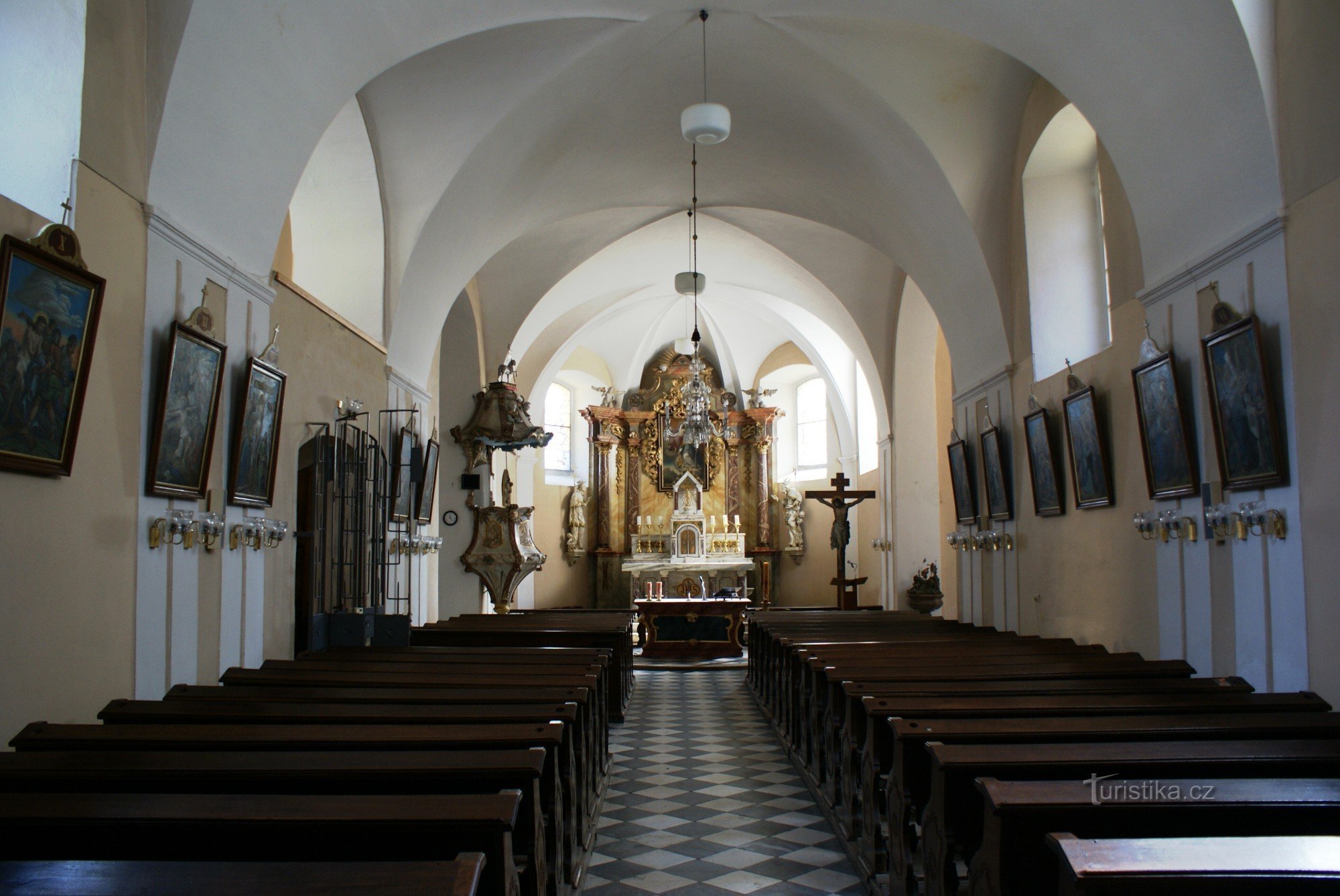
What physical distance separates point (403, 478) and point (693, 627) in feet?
18.9

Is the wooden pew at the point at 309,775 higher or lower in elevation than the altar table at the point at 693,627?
higher

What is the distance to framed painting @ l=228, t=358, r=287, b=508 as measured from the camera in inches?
220

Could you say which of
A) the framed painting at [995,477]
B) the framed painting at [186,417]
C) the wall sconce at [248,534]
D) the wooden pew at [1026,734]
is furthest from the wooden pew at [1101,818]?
the framed painting at [995,477]

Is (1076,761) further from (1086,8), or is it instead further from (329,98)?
(329,98)

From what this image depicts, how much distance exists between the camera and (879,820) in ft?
13.9

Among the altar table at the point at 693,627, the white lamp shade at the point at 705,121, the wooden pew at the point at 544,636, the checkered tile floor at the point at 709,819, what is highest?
the white lamp shade at the point at 705,121

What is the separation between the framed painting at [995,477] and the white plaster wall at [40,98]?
7064 millimetres

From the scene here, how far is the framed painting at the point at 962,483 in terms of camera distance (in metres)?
9.39

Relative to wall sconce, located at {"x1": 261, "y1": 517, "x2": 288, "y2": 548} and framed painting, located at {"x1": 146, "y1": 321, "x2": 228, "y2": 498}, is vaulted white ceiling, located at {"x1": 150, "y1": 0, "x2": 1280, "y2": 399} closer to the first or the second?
framed painting, located at {"x1": 146, "y1": 321, "x2": 228, "y2": 498}

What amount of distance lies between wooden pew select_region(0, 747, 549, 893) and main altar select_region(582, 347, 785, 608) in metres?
15.7

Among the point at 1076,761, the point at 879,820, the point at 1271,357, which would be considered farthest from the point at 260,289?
the point at 1271,357

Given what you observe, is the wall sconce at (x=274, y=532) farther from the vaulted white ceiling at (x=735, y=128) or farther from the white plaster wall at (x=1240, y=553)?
the white plaster wall at (x=1240, y=553)

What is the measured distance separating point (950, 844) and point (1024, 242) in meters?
6.11

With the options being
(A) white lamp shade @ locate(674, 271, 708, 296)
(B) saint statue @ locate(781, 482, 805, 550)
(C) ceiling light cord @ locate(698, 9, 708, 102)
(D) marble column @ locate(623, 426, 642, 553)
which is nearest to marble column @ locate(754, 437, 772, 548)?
(B) saint statue @ locate(781, 482, 805, 550)
